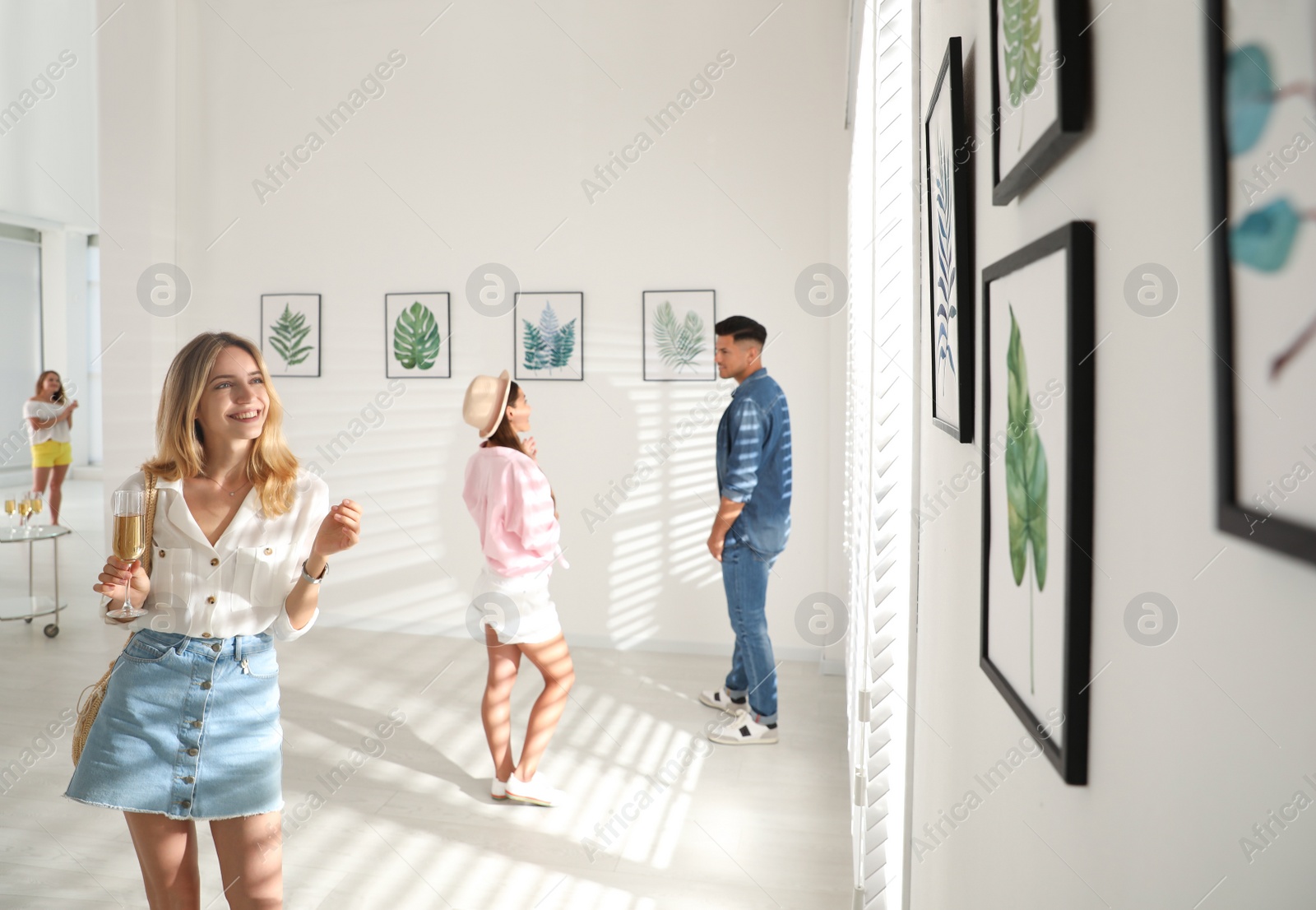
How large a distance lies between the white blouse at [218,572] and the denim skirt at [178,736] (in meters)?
0.05

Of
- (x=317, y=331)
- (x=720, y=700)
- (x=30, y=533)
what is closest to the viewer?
(x=720, y=700)

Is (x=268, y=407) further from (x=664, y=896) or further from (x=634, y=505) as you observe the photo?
(x=634, y=505)

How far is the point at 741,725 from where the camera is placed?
4281 millimetres

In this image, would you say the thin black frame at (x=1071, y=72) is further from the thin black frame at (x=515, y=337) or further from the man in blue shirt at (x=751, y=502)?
the thin black frame at (x=515, y=337)

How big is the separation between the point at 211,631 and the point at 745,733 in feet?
9.37

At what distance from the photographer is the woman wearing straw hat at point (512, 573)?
345 cm

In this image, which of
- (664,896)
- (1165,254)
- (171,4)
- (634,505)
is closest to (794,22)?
(634,505)

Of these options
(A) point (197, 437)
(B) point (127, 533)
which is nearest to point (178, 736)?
(B) point (127, 533)

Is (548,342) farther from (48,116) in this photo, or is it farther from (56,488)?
(48,116)

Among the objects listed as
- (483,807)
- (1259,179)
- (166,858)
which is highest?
(1259,179)

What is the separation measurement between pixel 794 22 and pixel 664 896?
206 inches

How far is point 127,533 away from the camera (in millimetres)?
1993

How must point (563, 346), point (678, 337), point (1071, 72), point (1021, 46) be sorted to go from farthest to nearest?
point (563, 346) → point (678, 337) → point (1021, 46) → point (1071, 72)

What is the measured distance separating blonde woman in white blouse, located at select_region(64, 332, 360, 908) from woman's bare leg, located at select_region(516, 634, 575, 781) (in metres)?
1.50
